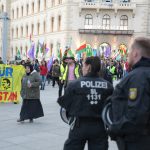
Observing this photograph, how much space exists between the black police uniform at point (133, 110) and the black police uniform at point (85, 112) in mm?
997

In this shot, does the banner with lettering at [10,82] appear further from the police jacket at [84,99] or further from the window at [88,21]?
the window at [88,21]

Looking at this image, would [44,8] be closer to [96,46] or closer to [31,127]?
[96,46]

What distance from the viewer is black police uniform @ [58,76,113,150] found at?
459 centimetres

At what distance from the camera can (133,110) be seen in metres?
3.39

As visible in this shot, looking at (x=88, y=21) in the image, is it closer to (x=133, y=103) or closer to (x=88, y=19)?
(x=88, y=19)

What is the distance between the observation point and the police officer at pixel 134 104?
11.1 ft

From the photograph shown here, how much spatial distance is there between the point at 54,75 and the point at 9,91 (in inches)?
308

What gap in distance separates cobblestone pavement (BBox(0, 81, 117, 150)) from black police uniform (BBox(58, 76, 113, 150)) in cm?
268

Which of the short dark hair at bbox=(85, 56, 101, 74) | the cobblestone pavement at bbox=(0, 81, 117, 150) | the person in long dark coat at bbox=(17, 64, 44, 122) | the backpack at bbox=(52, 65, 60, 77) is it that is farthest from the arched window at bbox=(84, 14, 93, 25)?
the short dark hair at bbox=(85, 56, 101, 74)

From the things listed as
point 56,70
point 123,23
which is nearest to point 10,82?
point 56,70

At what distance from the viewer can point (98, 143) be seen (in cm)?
466

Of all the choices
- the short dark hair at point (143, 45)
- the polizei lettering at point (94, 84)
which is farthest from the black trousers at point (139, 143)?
the polizei lettering at point (94, 84)

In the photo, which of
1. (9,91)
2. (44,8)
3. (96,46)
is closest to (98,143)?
(9,91)

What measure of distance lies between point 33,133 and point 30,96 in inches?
61.6
